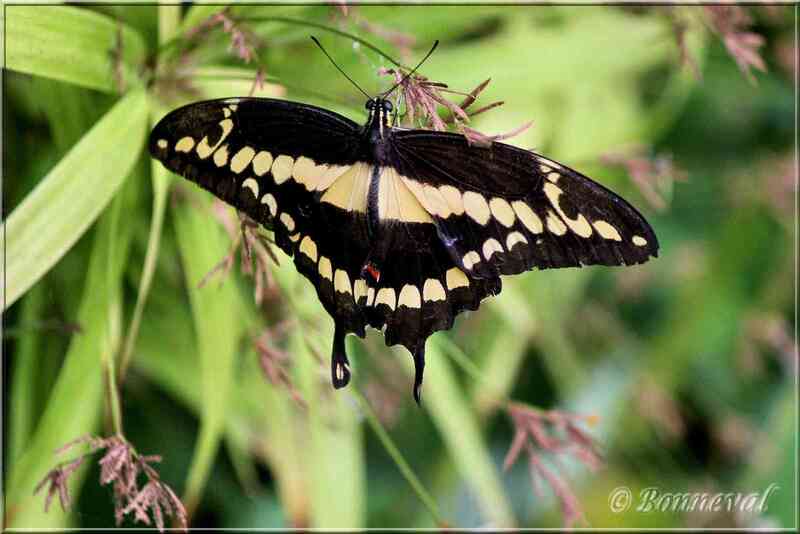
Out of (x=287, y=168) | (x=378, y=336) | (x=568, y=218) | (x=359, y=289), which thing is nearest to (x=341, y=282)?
(x=359, y=289)

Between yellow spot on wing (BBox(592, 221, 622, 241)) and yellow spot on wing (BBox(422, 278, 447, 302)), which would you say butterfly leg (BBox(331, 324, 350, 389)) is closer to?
yellow spot on wing (BBox(422, 278, 447, 302))

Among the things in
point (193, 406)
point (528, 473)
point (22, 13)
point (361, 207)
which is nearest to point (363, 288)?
point (361, 207)

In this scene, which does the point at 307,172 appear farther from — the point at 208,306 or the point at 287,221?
the point at 208,306

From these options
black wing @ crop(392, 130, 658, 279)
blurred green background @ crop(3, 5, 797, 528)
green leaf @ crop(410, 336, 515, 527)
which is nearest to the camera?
black wing @ crop(392, 130, 658, 279)

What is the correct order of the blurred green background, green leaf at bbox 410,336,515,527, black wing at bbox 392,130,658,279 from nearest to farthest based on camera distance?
black wing at bbox 392,130,658,279 < the blurred green background < green leaf at bbox 410,336,515,527

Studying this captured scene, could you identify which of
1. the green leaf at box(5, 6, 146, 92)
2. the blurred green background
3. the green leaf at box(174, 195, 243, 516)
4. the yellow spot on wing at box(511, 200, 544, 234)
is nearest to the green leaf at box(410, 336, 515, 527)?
the blurred green background

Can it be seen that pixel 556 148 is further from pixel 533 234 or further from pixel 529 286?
pixel 533 234
